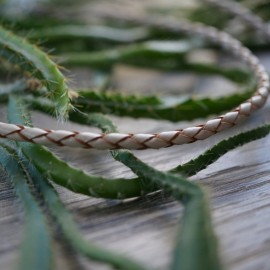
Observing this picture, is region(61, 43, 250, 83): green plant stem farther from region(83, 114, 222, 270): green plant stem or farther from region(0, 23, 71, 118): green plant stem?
region(83, 114, 222, 270): green plant stem

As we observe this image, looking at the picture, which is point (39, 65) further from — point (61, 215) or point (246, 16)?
point (246, 16)

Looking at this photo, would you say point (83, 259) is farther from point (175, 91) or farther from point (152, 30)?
point (152, 30)

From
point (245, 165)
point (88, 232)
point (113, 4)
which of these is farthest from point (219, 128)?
point (113, 4)

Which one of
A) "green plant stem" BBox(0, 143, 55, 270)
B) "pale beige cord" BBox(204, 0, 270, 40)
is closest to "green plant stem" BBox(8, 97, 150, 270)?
"green plant stem" BBox(0, 143, 55, 270)

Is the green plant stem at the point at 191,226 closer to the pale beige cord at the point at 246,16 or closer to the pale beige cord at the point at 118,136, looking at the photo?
the pale beige cord at the point at 118,136

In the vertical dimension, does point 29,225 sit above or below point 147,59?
below

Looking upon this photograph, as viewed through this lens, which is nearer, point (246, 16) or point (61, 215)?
point (61, 215)

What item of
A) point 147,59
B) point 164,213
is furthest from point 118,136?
point 147,59

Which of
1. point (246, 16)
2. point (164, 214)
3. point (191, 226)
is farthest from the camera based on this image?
point (246, 16)
